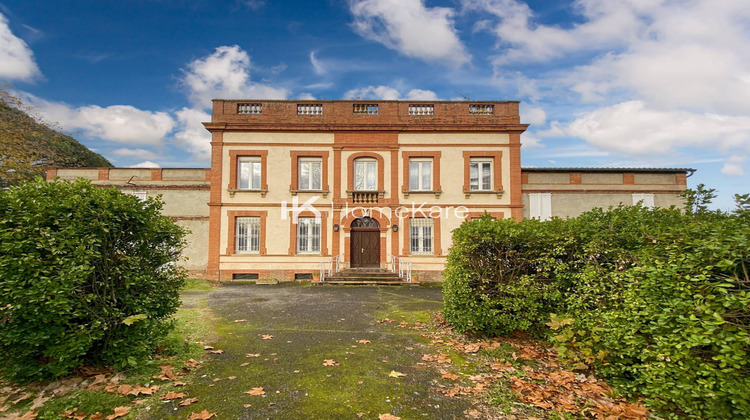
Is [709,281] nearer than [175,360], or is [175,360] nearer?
[709,281]

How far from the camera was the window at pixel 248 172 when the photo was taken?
16.0m

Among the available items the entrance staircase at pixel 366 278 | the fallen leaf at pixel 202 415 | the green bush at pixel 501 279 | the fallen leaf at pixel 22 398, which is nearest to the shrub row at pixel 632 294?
the green bush at pixel 501 279

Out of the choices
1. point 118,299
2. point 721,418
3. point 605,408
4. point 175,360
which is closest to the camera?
point 721,418

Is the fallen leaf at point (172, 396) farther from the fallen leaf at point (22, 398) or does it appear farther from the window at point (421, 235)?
the window at point (421, 235)

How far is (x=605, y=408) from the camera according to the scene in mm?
3404

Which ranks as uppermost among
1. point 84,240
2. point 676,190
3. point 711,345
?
point 676,190

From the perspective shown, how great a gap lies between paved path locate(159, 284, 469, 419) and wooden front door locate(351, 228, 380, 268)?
255 inches

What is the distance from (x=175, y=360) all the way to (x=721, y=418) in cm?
583

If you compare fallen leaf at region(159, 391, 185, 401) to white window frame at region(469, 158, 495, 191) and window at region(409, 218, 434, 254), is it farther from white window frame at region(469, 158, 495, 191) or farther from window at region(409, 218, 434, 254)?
white window frame at region(469, 158, 495, 191)

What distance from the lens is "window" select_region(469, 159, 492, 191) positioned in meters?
16.2

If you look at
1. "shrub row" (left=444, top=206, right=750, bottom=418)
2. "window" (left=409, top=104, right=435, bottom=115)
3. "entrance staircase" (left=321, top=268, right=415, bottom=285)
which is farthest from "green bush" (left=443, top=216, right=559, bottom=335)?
"window" (left=409, top=104, right=435, bottom=115)

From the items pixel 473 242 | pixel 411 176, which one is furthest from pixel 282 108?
pixel 473 242

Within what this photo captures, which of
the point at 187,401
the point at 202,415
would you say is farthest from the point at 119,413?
the point at 202,415

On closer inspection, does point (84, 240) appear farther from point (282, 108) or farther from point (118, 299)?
point (282, 108)
